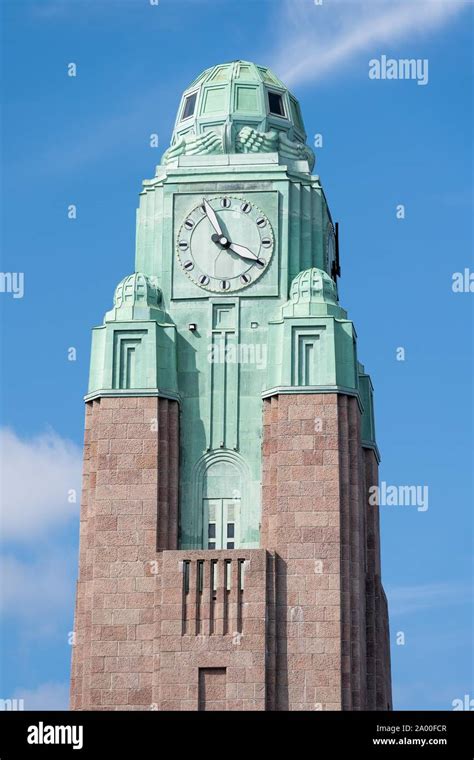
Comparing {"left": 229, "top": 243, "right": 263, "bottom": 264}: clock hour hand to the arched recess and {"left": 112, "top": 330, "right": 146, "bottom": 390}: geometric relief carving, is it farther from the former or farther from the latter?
the arched recess

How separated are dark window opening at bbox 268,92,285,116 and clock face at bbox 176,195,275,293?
3.92m

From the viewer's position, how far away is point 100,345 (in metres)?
66.9

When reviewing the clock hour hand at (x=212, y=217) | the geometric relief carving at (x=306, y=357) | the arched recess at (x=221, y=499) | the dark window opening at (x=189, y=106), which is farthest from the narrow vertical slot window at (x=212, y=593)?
the dark window opening at (x=189, y=106)

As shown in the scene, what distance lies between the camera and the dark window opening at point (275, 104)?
7075 centimetres

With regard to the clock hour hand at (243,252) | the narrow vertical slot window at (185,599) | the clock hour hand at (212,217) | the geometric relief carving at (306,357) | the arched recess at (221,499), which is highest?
the clock hour hand at (212,217)

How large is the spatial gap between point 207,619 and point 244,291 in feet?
35.9

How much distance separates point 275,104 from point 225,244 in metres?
5.82

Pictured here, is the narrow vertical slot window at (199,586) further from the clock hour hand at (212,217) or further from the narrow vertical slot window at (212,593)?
the clock hour hand at (212,217)

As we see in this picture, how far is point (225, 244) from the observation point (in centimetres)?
6794

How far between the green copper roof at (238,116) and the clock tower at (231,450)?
2.9 inches

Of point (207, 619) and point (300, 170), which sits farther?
point (300, 170)
